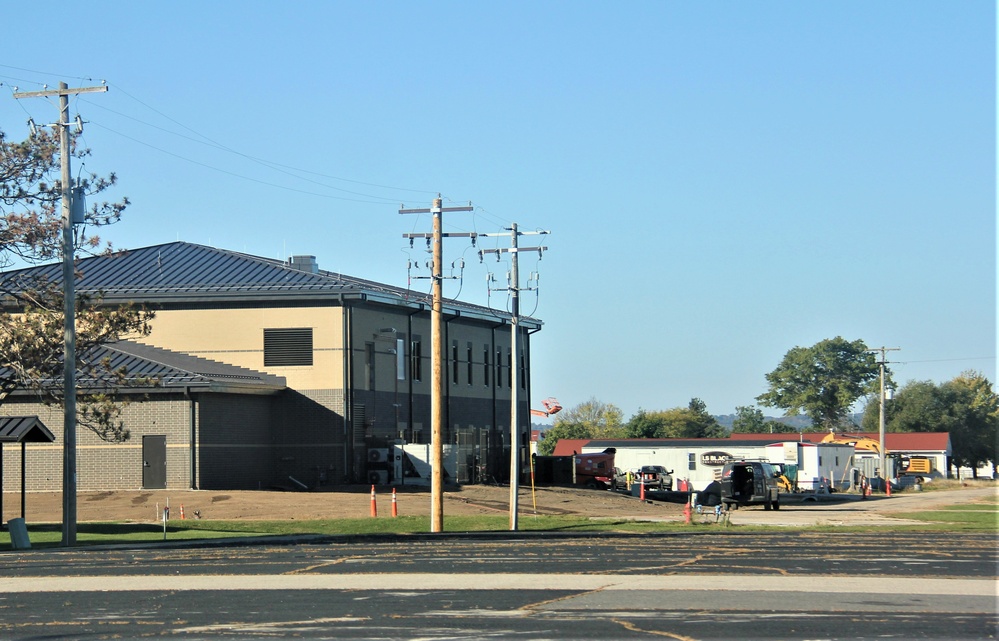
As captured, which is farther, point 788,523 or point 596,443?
Answer: point 596,443

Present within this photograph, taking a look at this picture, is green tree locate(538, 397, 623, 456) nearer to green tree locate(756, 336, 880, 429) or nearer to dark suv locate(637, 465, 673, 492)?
green tree locate(756, 336, 880, 429)

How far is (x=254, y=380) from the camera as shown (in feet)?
159

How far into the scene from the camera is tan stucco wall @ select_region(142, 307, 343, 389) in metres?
49.6

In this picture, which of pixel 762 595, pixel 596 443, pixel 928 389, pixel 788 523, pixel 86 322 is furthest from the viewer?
pixel 928 389

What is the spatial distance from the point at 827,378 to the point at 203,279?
116972mm

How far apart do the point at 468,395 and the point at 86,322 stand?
30.9 m

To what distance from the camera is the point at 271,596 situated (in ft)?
54.1

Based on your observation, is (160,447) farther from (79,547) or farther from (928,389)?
(928,389)

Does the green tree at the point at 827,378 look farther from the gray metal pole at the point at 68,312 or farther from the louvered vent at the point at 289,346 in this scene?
the gray metal pole at the point at 68,312

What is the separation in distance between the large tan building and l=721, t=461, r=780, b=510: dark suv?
11716mm

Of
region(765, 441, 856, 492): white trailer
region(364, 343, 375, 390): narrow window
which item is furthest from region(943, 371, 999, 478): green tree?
region(364, 343, 375, 390): narrow window

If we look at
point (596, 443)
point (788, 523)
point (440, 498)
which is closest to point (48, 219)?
point (440, 498)

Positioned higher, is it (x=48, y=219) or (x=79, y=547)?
(x=48, y=219)

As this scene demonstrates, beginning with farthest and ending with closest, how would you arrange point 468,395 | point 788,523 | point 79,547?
1. point 468,395
2. point 788,523
3. point 79,547
